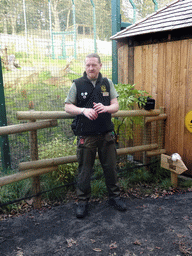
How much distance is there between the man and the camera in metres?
3.20

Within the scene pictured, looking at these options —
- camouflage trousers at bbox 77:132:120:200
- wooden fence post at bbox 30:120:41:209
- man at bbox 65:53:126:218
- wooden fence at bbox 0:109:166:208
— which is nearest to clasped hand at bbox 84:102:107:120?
man at bbox 65:53:126:218

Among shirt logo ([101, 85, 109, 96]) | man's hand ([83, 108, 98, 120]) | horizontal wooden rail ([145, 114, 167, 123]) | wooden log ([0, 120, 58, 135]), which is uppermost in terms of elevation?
shirt logo ([101, 85, 109, 96])

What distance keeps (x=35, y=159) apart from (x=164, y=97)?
2.81 metres

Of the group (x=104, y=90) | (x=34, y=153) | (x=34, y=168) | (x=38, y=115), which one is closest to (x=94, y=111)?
(x=104, y=90)

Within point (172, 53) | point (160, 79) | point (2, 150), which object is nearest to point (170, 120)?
point (160, 79)

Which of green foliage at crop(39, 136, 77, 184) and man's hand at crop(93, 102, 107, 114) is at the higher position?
man's hand at crop(93, 102, 107, 114)

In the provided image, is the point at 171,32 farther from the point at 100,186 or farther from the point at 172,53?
the point at 100,186

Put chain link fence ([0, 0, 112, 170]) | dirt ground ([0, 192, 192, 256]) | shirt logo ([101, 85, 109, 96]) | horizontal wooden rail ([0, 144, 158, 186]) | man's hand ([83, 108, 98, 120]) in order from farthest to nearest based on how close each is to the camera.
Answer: chain link fence ([0, 0, 112, 170]) → horizontal wooden rail ([0, 144, 158, 186]) → shirt logo ([101, 85, 109, 96]) → man's hand ([83, 108, 98, 120]) → dirt ground ([0, 192, 192, 256])

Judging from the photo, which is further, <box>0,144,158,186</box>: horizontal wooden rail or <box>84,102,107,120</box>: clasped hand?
<box>0,144,158,186</box>: horizontal wooden rail

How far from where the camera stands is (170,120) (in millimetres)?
4840

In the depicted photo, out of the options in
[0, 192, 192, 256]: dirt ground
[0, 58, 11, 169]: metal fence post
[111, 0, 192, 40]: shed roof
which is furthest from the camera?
[111, 0, 192, 40]: shed roof

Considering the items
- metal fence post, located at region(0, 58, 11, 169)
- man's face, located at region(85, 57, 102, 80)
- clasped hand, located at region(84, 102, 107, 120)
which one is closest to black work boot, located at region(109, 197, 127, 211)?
clasped hand, located at region(84, 102, 107, 120)

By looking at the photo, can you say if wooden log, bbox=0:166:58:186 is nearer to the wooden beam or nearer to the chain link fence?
the chain link fence

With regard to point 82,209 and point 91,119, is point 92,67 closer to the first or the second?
point 91,119
